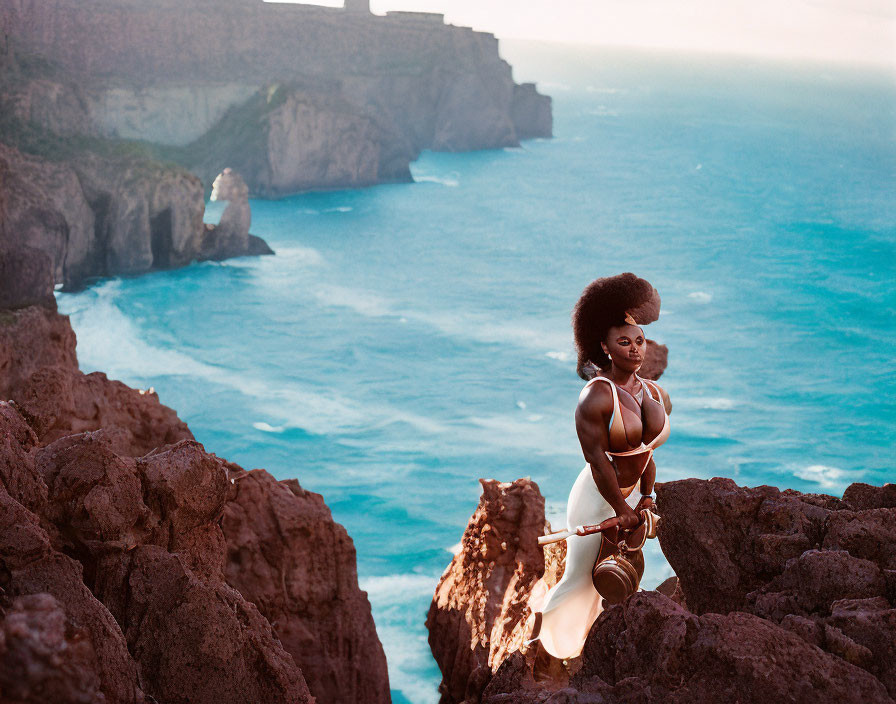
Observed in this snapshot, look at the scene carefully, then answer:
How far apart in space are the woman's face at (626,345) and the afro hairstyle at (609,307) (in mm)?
51

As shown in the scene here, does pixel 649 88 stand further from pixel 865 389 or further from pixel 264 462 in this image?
pixel 264 462

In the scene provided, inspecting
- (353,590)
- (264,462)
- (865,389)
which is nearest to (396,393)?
(264,462)

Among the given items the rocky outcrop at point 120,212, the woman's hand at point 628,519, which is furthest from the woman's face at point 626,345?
the rocky outcrop at point 120,212

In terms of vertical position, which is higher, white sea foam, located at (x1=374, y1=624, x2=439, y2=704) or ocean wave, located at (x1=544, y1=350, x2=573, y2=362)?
white sea foam, located at (x1=374, y1=624, x2=439, y2=704)

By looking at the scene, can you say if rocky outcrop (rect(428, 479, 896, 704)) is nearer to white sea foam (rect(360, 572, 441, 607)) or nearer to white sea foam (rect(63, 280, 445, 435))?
white sea foam (rect(360, 572, 441, 607))

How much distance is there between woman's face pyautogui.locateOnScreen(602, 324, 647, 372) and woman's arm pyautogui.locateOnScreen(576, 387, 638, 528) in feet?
0.86

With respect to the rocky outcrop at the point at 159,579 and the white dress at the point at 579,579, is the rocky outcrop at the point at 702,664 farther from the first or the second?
the white dress at the point at 579,579

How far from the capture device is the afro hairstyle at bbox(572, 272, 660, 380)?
6.23m


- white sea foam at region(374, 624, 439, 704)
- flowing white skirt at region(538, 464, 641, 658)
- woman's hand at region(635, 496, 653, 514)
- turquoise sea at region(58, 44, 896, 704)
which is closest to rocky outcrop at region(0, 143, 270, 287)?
turquoise sea at region(58, 44, 896, 704)

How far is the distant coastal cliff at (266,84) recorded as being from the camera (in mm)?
63562

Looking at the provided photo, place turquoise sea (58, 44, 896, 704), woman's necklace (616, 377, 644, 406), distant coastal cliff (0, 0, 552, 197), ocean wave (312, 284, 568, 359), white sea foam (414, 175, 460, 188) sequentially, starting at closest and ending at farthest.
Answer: woman's necklace (616, 377, 644, 406) < turquoise sea (58, 44, 896, 704) < ocean wave (312, 284, 568, 359) < distant coastal cliff (0, 0, 552, 197) < white sea foam (414, 175, 460, 188)

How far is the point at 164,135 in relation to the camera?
233 ft

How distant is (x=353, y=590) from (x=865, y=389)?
3919 centimetres

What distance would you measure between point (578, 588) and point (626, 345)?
1.67 m
